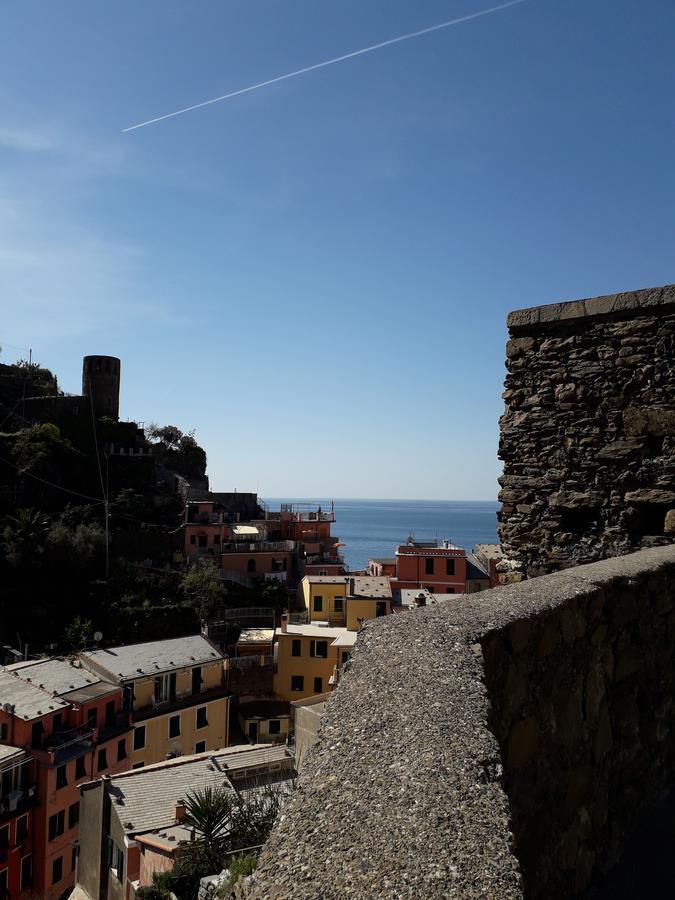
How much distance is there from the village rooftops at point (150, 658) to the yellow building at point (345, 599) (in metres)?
7.13

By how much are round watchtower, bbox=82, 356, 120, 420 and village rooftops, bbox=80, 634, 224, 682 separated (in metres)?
29.9

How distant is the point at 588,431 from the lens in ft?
16.4

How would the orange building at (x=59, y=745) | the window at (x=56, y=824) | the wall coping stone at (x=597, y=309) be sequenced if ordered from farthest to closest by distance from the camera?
the window at (x=56, y=824) → the orange building at (x=59, y=745) → the wall coping stone at (x=597, y=309)

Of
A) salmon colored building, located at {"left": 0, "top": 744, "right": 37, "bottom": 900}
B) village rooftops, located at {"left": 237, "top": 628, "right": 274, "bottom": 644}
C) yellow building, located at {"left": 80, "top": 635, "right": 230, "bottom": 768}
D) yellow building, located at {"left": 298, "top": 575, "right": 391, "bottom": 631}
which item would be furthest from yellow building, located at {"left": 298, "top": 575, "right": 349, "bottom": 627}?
salmon colored building, located at {"left": 0, "top": 744, "right": 37, "bottom": 900}

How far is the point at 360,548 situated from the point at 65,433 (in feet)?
249

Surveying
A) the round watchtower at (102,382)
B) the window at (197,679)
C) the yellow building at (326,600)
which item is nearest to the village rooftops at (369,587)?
the yellow building at (326,600)

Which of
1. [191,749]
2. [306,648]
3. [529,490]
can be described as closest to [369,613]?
[306,648]

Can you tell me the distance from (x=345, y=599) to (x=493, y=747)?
97.4 ft

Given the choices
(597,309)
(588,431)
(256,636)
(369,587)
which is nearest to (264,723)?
(256,636)

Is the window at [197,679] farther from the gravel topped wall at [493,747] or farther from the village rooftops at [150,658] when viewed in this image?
the gravel topped wall at [493,747]

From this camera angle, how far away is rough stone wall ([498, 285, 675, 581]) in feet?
15.6

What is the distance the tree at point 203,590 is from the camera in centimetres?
3291

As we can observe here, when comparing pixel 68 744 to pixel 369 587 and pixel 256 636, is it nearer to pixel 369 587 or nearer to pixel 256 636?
pixel 256 636

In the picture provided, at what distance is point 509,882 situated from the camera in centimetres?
116
